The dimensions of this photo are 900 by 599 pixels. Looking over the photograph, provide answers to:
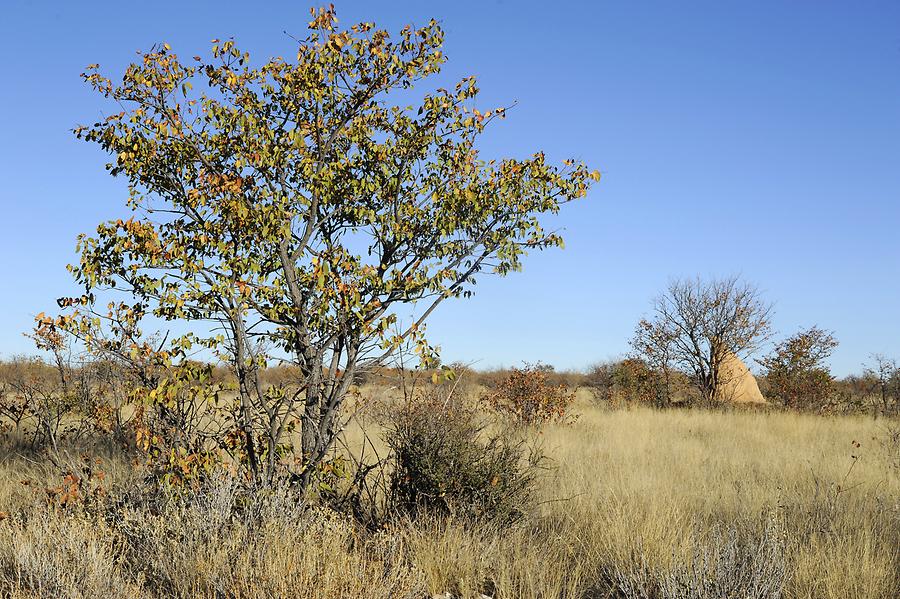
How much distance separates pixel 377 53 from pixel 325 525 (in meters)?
4.42

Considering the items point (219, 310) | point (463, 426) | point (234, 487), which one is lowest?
point (234, 487)

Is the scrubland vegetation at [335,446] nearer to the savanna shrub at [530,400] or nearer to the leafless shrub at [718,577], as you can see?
the leafless shrub at [718,577]

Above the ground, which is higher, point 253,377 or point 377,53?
point 377,53

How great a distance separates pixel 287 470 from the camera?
654 cm

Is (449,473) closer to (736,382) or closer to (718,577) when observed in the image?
(718,577)

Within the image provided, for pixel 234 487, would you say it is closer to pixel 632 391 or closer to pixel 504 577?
pixel 504 577

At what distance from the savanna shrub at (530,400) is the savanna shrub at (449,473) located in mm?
9308

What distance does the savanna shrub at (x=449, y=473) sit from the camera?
6543 millimetres

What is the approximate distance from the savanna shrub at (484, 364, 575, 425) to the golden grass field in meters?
7.52

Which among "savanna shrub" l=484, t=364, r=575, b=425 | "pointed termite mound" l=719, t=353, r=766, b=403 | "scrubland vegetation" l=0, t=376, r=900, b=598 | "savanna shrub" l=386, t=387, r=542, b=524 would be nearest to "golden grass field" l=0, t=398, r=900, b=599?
"scrubland vegetation" l=0, t=376, r=900, b=598

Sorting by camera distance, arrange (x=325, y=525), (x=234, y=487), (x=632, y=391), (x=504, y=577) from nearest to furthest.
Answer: (x=504, y=577) → (x=325, y=525) → (x=234, y=487) → (x=632, y=391)

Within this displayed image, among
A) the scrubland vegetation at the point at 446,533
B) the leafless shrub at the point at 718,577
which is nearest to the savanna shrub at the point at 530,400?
the scrubland vegetation at the point at 446,533

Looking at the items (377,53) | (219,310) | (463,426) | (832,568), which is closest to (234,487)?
Result: (219,310)

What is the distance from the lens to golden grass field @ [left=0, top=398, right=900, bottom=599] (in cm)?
489
